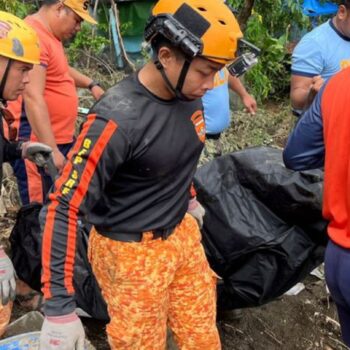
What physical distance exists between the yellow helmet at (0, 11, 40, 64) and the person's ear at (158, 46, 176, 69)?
2.48ft

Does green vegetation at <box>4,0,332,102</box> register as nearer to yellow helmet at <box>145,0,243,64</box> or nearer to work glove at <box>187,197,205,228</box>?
work glove at <box>187,197,205,228</box>

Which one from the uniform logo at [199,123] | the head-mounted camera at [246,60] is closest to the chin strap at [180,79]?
the uniform logo at [199,123]

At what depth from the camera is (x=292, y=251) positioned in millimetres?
2975

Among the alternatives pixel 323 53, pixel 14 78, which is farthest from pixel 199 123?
pixel 323 53

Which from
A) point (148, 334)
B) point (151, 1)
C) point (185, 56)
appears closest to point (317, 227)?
point (148, 334)

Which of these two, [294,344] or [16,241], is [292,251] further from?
[16,241]

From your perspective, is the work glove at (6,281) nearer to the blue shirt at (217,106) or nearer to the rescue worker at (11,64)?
the rescue worker at (11,64)

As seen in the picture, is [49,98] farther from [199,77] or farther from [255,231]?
[199,77]

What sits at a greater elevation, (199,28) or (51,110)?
(199,28)

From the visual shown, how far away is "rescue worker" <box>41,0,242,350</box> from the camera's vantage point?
1.96 metres

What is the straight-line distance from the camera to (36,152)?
2951mm

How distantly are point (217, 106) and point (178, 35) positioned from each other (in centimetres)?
215

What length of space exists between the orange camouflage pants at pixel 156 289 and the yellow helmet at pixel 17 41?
0.87 meters

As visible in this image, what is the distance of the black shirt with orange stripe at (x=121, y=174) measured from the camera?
1961 mm
